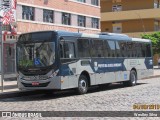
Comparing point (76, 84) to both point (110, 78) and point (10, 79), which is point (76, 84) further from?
point (10, 79)

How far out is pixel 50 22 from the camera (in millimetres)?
42625

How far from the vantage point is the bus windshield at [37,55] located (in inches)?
716

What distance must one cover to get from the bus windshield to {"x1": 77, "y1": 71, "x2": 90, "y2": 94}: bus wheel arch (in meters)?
2.14

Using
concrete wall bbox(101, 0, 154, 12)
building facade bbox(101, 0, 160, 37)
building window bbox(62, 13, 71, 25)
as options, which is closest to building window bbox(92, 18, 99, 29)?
building window bbox(62, 13, 71, 25)

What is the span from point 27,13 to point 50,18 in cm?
391

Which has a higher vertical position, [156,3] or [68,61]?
[156,3]

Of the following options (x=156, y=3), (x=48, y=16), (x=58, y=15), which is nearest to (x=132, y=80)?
(x=48, y=16)

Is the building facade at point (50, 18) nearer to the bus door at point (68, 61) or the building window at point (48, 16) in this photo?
the building window at point (48, 16)

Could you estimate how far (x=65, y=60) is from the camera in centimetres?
1852

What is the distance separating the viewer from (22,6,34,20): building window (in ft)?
127

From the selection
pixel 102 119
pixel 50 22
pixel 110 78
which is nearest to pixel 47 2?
pixel 50 22

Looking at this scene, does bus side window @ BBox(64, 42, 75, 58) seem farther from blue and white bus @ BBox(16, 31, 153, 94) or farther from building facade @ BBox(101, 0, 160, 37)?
building facade @ BBox(101, 0, 160, 37)

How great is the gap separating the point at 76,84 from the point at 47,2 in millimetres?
23854

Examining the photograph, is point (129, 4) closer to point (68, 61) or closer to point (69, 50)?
point (69, 50)
